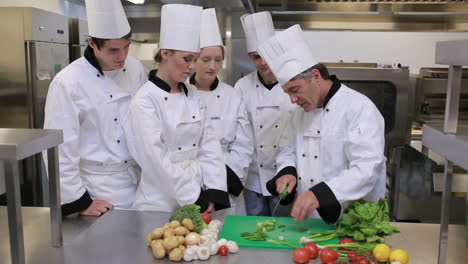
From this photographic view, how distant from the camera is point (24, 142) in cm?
96

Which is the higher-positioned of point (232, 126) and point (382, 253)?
point (232, 126)

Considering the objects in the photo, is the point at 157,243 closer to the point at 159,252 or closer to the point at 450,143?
the point at 159,252

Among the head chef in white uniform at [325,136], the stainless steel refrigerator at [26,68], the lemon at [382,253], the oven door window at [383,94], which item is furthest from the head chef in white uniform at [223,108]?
the stainless steel refrigerator at [26,68]

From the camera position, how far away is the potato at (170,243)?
1169 mm

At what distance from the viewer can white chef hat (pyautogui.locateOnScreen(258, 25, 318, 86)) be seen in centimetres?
151

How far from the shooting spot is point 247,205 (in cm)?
212

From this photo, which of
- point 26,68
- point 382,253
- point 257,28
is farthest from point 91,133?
point 26,68

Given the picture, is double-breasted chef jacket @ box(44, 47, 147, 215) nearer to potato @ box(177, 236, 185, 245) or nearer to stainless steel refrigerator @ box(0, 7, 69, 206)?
potato @ box(177, 236, 185, 245)

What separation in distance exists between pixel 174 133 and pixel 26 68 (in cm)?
171

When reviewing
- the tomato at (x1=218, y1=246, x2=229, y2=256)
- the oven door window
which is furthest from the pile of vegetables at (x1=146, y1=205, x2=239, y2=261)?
the oven door window

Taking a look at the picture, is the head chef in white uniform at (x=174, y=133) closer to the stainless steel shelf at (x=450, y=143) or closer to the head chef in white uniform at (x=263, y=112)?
the head chef in white uniform at (x=263, y=112)

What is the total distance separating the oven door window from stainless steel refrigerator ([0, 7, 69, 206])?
6.34ft

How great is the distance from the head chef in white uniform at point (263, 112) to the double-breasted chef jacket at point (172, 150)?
0.40m

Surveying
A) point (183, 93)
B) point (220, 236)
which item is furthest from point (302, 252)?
point (183, 93)
